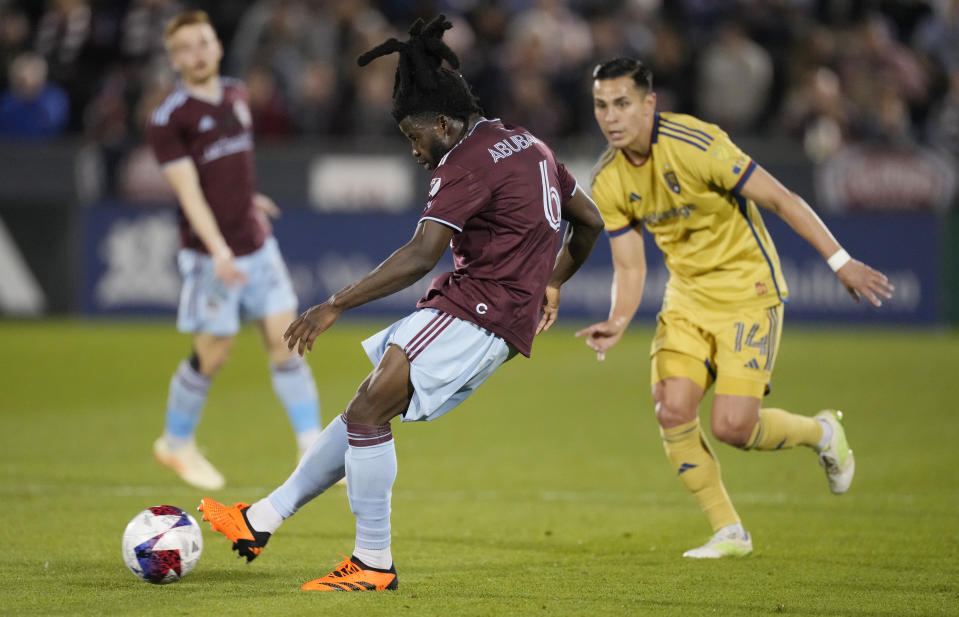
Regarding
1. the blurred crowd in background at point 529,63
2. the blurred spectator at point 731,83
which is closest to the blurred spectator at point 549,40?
the blurred crowd in background at point 529,63

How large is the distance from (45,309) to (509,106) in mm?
6260

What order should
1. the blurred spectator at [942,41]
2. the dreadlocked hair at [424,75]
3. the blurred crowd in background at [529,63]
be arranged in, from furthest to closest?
the blurred spectator at [942,41] → the blurred crowd in background at [529,63] → the dreadlocked hair at [424,75]

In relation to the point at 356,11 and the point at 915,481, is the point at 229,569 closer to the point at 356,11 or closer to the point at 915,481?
the point at 915,481

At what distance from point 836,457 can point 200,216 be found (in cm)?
383

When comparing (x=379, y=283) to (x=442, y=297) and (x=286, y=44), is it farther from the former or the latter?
(x=286, y=44)

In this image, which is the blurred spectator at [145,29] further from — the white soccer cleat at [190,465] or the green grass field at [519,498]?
the white soccer cleat at [190,465]

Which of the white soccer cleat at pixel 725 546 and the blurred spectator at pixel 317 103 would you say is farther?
the blurred spectator at pixel 317 103

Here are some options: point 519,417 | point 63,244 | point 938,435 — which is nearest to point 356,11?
point 63,244

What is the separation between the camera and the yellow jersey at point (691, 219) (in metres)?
6.53

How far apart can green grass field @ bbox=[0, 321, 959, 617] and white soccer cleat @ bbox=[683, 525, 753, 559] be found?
0.46 ft

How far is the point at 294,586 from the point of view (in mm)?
5590

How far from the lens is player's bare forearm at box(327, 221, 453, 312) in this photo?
510cm

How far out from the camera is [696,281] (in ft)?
22.2

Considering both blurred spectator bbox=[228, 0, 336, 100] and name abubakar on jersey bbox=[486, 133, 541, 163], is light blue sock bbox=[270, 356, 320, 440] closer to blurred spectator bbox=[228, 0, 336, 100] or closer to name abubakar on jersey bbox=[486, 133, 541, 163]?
name abubakar on jersey bbox=[486, 133, 541, 163]
